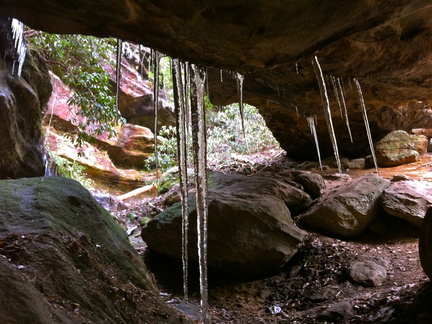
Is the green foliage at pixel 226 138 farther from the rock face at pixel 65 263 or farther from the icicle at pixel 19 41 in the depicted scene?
the rock face at pixel 65 263

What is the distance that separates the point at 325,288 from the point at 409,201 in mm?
2679

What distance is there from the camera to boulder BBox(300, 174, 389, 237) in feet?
21.6

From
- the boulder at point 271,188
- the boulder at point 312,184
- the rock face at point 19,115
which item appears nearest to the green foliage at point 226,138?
the boulder at point 312,184

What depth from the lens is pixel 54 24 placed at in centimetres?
321

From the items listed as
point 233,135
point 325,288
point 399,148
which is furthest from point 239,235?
point 233,135

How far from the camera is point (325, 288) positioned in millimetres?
5352

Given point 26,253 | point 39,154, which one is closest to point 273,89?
point 39,154

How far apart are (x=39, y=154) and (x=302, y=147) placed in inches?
356

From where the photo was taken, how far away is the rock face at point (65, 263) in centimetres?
182

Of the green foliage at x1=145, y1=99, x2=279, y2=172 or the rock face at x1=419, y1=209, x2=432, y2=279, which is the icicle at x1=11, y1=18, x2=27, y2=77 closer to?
the green foliage at x1=145, y1=99, x2=279, y2=172

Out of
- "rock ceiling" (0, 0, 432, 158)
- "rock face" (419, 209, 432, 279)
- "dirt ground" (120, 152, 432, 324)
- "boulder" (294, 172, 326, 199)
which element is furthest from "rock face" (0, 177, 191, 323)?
"boulder" (294, 172, 326, 199)

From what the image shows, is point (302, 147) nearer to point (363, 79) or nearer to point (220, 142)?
point (220, 142)

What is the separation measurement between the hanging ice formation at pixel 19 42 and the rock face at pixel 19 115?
97 mm

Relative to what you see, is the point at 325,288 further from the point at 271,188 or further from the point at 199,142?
the point at 199,142
